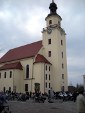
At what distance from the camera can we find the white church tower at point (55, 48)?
5484 cm

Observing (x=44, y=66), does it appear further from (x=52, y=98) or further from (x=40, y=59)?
(x=52, y=98)

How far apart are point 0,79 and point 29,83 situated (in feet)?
30.9

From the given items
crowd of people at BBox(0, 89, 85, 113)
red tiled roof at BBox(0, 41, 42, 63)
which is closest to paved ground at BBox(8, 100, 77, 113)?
crowd of people at BBox(0, 89, 85, 113)

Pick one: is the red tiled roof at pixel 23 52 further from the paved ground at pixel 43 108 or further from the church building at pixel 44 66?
the paved ground at pixel 43 108

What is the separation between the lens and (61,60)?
56500 mm

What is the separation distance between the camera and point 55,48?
56188mm

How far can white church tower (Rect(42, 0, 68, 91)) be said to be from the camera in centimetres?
5484

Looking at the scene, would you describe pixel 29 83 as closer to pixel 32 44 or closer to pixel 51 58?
pixel 51 58

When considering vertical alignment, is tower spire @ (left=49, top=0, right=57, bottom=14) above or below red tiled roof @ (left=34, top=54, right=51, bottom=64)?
above

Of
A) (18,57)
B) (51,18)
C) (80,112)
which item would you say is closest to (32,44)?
(18,57)

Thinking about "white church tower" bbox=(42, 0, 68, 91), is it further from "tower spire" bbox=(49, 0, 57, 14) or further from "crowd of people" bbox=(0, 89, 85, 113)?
"crowd of people" bbox=(0, 89, 85, 113)

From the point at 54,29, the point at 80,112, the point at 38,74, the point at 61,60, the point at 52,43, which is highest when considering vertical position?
the point at 54,29

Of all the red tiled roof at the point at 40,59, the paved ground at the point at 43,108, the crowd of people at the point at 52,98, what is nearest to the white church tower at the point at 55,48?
the red tiled roof at the point at 40,59

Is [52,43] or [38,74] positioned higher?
[52,43]
